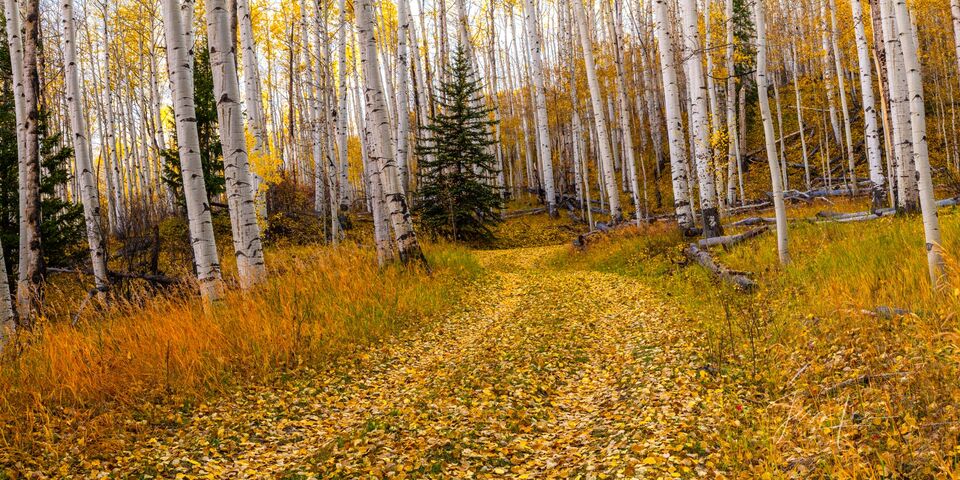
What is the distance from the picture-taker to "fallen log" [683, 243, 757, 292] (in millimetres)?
7633

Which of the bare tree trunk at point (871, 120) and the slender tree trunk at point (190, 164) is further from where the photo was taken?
the bare tree trunk at point (871, 120)

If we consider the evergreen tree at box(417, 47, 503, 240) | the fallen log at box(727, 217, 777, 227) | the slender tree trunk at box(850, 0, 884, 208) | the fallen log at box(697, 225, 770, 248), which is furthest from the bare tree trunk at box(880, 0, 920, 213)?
the evergreen tree at box(417, 47, 503, 240)

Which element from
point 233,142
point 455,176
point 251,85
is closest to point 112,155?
point 251,85

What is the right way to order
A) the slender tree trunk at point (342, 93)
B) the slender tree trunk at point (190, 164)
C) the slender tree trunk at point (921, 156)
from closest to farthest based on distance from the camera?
the slender tree trunk at point (921, 156), the slender tree trunk at point (190, 164), the slender tree trunk at point (342, 93)

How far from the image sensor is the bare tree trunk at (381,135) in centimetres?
934

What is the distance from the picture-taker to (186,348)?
532cm

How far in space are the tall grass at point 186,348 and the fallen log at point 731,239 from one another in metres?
5.86

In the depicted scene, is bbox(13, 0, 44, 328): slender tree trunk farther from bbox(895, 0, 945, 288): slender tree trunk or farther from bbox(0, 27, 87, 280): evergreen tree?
bbox(895, 0, 945, 288): slender tree trunk

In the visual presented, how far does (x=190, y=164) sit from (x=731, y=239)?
979cm

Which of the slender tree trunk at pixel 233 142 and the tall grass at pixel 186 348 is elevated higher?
the slender tree trunk at pixel 233 142

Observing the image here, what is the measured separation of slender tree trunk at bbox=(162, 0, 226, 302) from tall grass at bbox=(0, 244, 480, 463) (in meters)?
0.41

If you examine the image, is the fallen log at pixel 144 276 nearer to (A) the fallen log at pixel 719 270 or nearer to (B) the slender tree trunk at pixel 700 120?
(A) the fallen log at pixel 719 270

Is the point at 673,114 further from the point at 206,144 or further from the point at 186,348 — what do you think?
the point at 206,144

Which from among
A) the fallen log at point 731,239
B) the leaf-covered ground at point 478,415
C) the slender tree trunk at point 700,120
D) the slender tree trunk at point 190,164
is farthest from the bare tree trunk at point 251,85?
the fallen log at point 731,239
